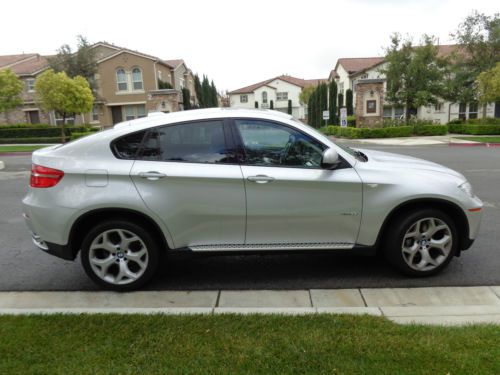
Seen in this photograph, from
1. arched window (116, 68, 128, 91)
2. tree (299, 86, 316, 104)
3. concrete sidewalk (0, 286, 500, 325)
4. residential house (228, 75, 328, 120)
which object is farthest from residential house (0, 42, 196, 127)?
concrete sidewalk (0, 286, 500, 325)

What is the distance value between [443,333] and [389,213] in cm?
128

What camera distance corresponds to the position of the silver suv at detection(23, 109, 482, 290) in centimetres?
380

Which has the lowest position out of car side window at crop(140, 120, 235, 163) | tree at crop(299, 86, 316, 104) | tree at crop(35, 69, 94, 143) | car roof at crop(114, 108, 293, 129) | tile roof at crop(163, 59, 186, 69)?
car side window at crop(140, 120, 235, 163)

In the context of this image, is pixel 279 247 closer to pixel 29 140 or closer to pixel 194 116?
pixel 194 116

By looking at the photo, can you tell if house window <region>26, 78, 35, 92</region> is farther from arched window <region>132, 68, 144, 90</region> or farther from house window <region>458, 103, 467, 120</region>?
house window <region>458, 103, 467, 120</region>

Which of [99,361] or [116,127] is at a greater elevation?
[116,127]

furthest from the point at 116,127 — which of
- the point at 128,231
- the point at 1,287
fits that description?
the point at 1,287

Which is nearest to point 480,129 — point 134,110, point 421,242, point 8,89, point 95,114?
point 421,242

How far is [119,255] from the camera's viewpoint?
155 inches

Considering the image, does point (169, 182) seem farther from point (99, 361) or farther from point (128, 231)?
point (99, 361)

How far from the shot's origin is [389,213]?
3.93m

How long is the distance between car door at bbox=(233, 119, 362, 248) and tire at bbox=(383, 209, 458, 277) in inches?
16.7

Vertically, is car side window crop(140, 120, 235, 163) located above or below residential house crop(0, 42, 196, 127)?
below

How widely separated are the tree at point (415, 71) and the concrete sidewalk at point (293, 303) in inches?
1073
